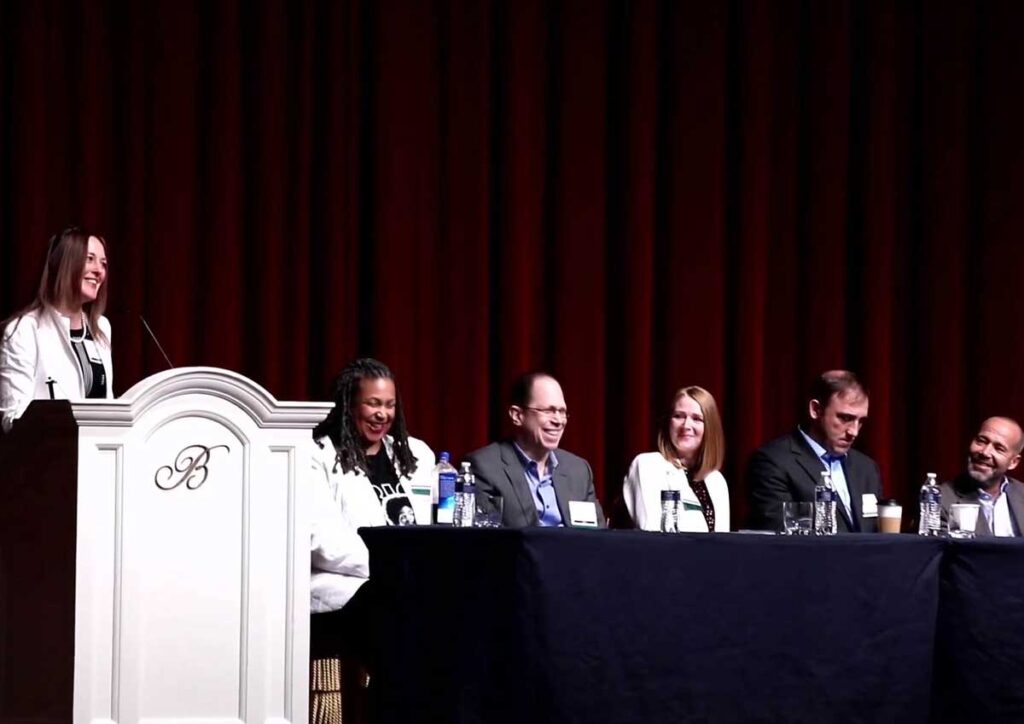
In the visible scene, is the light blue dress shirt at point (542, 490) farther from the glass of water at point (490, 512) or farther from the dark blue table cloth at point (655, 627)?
the dark blue table cloth at point (655, 627)

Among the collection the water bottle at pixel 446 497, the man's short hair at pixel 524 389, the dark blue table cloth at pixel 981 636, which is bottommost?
the dark blue table cloth at pixel 981 636

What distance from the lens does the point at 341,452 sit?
427cm

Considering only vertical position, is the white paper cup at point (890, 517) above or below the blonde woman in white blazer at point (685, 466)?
below

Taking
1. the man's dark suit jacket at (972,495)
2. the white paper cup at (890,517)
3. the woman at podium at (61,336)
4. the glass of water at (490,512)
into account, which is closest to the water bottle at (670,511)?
the glass of water at (490,512)

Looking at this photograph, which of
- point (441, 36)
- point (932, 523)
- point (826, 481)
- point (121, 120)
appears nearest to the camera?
point (932, 523)


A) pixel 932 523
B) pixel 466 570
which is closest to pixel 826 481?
pixel 932 523

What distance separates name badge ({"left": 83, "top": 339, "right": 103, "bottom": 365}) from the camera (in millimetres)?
3922

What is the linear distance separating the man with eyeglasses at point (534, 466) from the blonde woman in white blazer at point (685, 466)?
0.17 meters

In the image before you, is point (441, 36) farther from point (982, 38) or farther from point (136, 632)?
point (136, 632)

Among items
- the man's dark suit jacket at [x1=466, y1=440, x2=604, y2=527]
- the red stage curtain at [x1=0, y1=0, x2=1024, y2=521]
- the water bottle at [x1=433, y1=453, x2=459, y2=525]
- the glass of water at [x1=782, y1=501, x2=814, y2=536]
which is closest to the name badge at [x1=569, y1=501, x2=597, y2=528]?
the man's dark suit jacket at [x1=466, y1=440, x2=604, y2=527]

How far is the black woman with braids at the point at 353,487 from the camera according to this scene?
3.93m

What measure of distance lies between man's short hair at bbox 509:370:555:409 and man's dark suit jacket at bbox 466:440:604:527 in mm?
133

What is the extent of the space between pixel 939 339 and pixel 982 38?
1.28 m

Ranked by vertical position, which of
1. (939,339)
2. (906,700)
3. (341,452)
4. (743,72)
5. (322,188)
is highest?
(743,72)
